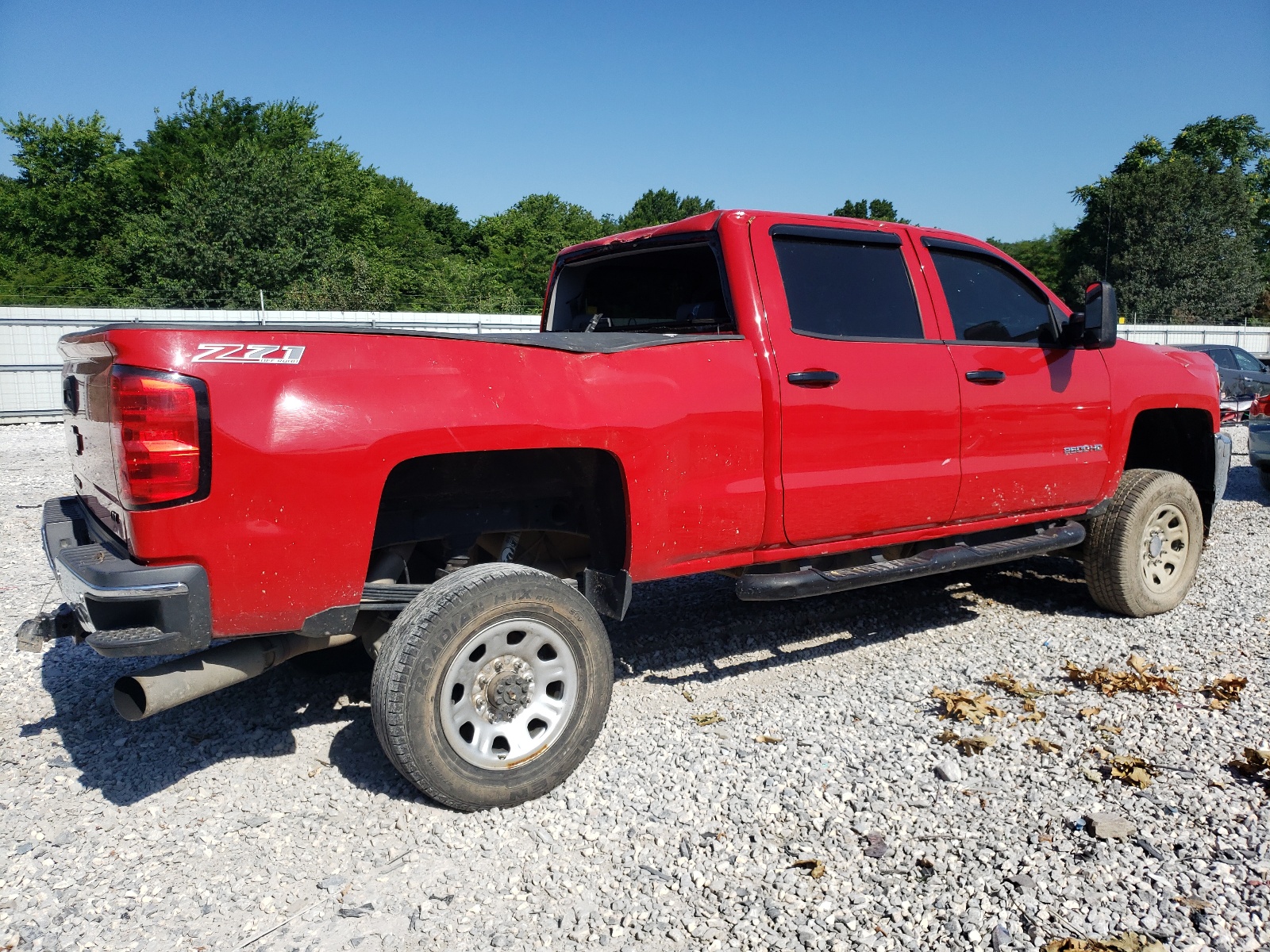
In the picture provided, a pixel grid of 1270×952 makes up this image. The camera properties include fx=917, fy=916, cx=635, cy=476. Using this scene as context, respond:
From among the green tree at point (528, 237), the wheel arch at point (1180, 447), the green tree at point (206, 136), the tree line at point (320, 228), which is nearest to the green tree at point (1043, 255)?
the tree line at point (320, 228)

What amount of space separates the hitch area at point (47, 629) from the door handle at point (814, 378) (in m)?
2.89

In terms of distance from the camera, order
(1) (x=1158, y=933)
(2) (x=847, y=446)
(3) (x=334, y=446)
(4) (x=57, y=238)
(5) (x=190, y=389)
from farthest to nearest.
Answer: (4) (x=57, y=238) → (2) (x=847, y=446) → (3) (x=334, y=446) → (5) (x=190, y=389) → (1) (x=1158, y=933)

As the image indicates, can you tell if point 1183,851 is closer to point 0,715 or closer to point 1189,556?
point 1189,556

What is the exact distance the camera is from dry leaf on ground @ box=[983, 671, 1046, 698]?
4.27 metres

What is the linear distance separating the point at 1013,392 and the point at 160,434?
12.7 feet

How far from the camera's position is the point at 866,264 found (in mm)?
4441

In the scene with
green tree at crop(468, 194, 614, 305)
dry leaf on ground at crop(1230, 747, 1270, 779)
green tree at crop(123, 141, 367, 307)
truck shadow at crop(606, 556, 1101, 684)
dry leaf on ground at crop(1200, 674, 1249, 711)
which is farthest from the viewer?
green tree at crop(468, 194, 614, 305)

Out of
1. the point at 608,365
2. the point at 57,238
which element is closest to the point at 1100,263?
the point at 57,238

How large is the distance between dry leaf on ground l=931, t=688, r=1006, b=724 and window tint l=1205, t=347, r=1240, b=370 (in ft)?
55.5

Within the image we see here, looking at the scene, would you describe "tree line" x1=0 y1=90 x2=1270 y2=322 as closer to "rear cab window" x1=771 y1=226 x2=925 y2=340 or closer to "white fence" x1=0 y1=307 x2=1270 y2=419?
"white fence" x1=0 y1=307 x2=1270 y2=419

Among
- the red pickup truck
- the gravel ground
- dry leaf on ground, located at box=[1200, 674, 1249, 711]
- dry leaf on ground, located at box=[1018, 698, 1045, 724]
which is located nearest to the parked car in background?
the red pickup truck

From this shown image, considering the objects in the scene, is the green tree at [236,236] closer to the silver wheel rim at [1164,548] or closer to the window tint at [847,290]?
the window tint at [847,290]

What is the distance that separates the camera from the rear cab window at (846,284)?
412 cm

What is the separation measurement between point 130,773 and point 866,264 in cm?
388
